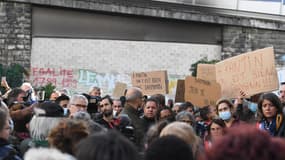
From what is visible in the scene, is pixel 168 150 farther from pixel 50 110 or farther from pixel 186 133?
pixel 50 110

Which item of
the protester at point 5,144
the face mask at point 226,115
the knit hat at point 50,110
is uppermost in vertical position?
the knit hat at point 50,110

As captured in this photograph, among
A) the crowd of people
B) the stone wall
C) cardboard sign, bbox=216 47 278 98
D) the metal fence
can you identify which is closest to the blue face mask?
the crowd of people

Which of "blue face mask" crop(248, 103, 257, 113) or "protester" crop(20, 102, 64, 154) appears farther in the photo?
"blue face mask" crop(248, 103, 257, 113)

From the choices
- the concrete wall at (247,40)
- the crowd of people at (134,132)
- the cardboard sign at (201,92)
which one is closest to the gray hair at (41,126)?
the crowd of people at (134,132)

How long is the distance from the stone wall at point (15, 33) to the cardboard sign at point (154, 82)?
8.96 metres

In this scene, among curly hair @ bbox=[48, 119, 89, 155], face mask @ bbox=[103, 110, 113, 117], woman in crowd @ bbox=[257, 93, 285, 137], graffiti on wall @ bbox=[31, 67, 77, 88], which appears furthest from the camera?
graffiti on wall @ bbox=[31, 67, 77, 88]

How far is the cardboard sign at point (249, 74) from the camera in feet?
28.7

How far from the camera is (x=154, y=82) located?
10469 mm

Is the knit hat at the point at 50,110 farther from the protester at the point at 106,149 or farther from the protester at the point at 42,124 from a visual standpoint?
the protester at the point at 106,149

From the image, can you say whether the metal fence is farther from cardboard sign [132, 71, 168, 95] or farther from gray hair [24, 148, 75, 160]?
gray hair [24, 148, 75, 160]

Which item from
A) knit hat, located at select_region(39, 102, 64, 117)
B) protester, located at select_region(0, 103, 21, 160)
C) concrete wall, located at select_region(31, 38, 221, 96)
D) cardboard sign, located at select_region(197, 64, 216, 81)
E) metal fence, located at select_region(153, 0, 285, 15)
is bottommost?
protester, located at select_region(0, 103, 21, 160)

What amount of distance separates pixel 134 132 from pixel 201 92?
9.97 ft

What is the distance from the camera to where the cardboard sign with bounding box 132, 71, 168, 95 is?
34.0 feet

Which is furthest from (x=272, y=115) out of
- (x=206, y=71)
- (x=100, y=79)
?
(x=100, y=79)
